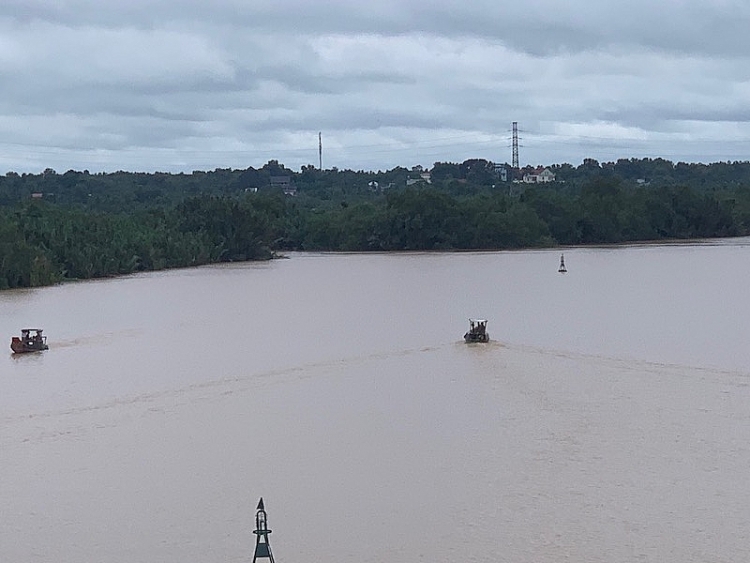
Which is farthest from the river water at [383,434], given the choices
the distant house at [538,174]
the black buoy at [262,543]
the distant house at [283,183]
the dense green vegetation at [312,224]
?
the distant house at [538,174]

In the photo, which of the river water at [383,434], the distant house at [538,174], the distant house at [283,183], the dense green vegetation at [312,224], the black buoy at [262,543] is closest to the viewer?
the black buoy at [262,543]

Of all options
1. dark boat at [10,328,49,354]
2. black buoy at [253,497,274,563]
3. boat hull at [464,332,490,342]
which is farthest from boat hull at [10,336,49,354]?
black buoy at [253,497,274,563]

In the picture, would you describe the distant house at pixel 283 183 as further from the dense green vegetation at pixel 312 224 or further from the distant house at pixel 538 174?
the distant house at pixel 538 174

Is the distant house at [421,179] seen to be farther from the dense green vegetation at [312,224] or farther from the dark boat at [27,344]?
the dark boat at [27,344]

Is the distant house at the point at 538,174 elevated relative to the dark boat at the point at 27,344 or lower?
elevated

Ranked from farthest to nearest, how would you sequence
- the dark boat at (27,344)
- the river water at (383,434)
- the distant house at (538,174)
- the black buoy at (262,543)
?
the distant house at (538,174), the dark boat at (27,344), the river water at (383,434), the black buoy at (262,543)

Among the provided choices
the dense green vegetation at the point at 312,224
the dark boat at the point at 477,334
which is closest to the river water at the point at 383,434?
the dark boat at the point at 477,334

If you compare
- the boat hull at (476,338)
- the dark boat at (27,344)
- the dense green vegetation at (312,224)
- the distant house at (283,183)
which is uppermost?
the distant house at (283,183)

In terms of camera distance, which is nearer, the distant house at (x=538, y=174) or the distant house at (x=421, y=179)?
the distant house at (x=421, y=179)

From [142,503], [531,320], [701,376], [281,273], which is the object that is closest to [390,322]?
[531,320]
